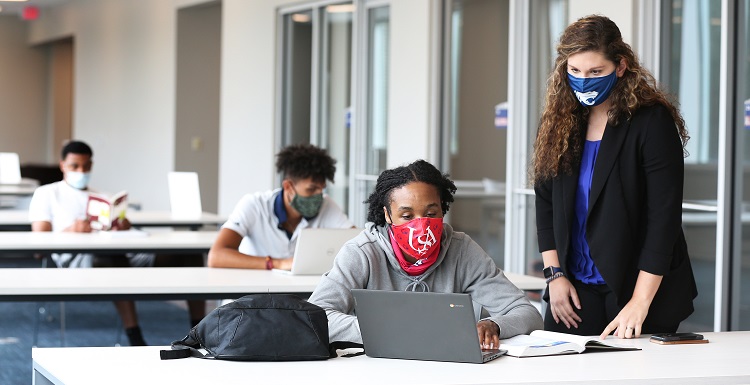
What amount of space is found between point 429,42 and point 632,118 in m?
4.67

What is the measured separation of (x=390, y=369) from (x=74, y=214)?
421cm

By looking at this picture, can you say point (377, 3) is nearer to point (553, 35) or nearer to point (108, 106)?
point (553, 35)

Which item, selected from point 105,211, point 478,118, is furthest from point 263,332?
point 478,118

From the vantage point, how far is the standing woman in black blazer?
2.63 meters

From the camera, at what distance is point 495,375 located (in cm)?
221

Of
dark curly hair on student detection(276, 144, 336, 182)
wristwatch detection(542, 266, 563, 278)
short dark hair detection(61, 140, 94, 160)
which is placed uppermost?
short dark hair detection(61, 140, 94, 160)

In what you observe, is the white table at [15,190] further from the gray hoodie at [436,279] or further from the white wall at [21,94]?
the gray hoodie at [436,279]

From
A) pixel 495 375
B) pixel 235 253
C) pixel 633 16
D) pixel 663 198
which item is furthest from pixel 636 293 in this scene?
pixel 633 16

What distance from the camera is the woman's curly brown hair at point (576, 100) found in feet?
8.61

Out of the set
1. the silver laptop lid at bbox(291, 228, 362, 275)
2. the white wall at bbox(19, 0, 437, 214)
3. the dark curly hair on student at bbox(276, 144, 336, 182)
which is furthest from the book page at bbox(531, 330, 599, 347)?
the white wall at bbox(19, 0, 437, 214)

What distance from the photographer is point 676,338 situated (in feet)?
8.75

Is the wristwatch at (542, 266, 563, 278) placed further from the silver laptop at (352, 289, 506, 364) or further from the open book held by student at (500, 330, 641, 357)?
the silver laptop at (352, 289, 506, 364)

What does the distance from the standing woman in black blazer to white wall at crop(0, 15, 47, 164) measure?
15.2m

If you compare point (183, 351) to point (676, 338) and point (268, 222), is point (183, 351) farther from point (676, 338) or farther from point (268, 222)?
point (268, 222)
